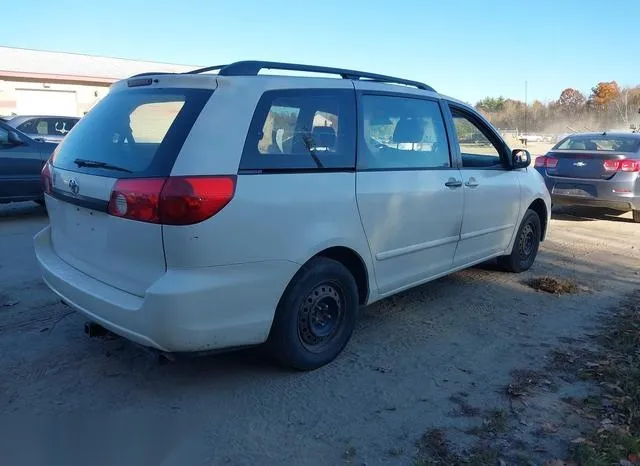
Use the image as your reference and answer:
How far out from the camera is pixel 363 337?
4.15 metres

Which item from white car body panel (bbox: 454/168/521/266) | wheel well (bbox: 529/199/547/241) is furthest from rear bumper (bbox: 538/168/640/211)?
white car body panel (bbox: 454/168/521/266)

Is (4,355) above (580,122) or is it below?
below

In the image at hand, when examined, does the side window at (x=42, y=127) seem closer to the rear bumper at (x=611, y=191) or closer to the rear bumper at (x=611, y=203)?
the rear bumper at (x=611, y=191)

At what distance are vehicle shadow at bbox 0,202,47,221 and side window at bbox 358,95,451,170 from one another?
269 inches

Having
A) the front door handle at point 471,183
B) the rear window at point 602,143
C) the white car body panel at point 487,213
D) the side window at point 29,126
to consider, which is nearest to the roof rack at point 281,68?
the front door handle at point 471,183

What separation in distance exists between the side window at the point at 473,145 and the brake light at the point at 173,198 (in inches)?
99.7

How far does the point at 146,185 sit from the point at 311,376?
1.56m

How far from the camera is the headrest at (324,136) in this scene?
11.4 ft

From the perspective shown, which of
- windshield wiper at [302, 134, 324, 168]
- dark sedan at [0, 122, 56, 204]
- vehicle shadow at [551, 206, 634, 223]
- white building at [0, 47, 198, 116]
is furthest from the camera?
white building at [0, 47, 198, 116]

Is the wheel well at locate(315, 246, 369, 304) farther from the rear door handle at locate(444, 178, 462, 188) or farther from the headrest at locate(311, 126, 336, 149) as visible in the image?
the rear door handle at locate(444, 178, 462, 188)

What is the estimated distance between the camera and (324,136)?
3.53 metres

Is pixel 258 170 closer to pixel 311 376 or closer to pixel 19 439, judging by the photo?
pixel 311 376

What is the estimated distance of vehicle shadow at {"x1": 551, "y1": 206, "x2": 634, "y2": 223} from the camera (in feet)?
32.2

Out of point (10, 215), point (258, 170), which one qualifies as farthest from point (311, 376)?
point (10, 215)
